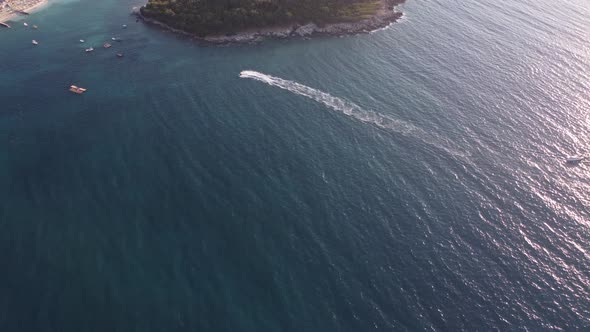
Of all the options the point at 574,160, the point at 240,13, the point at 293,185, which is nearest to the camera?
the point at 293,185

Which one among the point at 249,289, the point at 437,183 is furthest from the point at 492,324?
the point at 249,289

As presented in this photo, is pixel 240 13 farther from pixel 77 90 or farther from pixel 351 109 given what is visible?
pixel 351 109

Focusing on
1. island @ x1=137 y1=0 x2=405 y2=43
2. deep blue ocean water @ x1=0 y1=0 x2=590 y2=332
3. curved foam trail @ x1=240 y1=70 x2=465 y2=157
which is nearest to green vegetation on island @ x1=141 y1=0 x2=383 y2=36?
island @ x1=137 y1=0 x2=405 y2=43

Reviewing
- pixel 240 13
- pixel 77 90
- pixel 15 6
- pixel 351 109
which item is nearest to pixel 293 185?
pixel 351 109

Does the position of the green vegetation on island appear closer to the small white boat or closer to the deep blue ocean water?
the deep blue ocean water

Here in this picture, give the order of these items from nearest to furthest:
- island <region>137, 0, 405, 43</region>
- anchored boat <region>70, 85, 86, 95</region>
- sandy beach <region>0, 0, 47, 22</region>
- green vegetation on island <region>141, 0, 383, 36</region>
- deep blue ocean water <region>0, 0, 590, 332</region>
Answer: deep blue ocean water <region>0, 0, 590, 332</region> < anchored boat <region>70, 85, 86, 95</region> < island <region>137, 0, 405, 43</region> < green vegetation on island <region>141, 0, 383, 36</region> < sandy beach <region>0, 0, 47, 22</region>

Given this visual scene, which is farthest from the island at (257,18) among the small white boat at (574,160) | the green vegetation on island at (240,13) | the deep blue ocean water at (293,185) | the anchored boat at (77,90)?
the small white boat at (574,160)

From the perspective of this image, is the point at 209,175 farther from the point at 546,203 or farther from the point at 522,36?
the point at 522,36

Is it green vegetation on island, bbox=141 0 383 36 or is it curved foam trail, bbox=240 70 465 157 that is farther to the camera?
green vegetation on island, bbox=141 0 383 36
